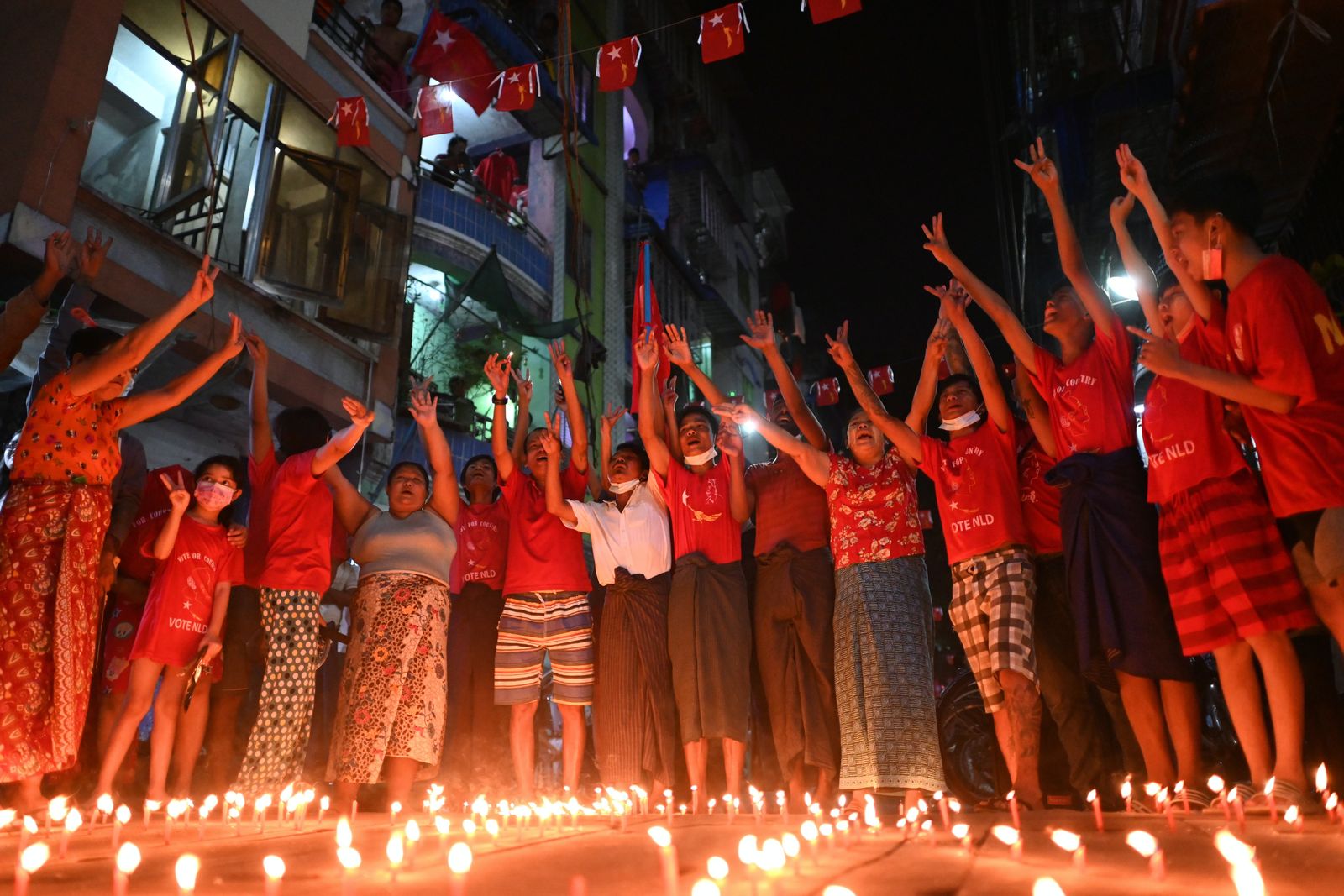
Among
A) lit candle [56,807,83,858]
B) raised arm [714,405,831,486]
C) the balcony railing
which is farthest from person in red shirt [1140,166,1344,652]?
the balcony railing

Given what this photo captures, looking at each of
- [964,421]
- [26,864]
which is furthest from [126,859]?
[964,421]

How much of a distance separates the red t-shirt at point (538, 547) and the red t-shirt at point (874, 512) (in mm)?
1506

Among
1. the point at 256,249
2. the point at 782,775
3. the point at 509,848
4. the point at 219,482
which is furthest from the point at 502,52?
the point at 509,848

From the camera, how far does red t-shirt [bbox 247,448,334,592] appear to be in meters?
4.59

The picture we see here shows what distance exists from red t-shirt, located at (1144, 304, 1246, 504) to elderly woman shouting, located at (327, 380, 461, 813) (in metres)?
3.52

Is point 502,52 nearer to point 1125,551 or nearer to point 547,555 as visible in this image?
point 547,555

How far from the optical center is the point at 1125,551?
12.0 feet

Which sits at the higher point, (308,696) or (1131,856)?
(308,696)

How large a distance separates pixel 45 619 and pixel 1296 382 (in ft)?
16.4

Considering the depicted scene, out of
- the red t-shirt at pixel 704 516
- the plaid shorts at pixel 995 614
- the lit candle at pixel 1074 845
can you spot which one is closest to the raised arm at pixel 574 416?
the red t-shirt at pixel 704 516

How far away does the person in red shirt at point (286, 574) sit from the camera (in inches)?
172

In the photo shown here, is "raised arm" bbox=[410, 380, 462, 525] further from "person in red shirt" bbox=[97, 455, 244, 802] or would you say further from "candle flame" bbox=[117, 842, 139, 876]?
"candle flame" bbox=[117, 842, 139, 876]

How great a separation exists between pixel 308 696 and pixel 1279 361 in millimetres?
4597

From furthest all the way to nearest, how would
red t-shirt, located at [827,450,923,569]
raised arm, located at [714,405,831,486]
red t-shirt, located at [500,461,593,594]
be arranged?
red t-shirt, located at [500,461,593,594] → raised arm, located at [714,405,831,486] → red t-shirt, located at [827,450,923,569]
